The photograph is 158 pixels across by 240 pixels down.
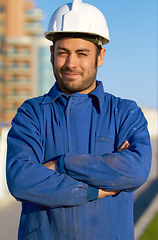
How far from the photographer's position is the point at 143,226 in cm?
640

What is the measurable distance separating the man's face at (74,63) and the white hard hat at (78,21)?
8cm

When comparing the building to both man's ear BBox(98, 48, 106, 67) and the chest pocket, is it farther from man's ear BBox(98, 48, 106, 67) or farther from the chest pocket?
the chest pocket

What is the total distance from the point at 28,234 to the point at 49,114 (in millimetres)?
751

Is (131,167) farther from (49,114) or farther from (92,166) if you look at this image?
(49,114)

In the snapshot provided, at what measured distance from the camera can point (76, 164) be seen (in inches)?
89.4

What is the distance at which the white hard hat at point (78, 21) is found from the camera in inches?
98.0

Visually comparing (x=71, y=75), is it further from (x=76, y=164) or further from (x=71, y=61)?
(x=76, y=164)

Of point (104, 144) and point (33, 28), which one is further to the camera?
point (33, 28)

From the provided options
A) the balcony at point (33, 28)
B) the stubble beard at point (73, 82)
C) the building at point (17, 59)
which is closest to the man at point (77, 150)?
the stubble beard at point (73, 82)

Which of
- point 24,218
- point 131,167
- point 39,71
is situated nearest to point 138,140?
point 131,167

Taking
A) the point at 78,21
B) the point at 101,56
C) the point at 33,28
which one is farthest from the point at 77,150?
the point at 33,28

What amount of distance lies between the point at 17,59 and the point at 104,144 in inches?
3614

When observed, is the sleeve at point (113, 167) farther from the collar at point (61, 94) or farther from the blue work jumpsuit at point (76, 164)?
the collar at point (61, 94)

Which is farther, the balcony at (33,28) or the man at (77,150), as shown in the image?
the balcony at (33,28)
